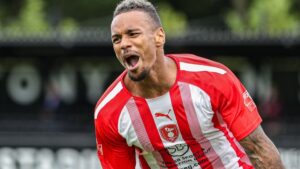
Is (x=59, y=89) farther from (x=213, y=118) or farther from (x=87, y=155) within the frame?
(x=213, y=118)

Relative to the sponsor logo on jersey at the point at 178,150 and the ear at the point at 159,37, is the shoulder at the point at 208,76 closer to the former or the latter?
the ear at the point at 159,37

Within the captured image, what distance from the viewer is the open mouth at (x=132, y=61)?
490cm

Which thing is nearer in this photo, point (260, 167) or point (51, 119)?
point (260, 167)

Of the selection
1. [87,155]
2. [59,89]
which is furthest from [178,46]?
[87,155]

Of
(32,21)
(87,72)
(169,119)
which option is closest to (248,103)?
(169,119)

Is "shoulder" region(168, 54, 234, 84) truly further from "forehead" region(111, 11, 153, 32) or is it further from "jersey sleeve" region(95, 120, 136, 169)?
"jersey sleeve" region(95, 120, 136, 169)

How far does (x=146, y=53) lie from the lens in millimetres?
5004

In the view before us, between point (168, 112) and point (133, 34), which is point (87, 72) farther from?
point (133, 34)

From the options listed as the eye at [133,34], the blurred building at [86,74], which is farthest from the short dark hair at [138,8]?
the blurred building at [86,74]

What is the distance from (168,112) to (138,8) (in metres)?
0.66

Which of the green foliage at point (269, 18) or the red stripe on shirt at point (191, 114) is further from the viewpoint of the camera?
A: the green foliage at point (269, 18)

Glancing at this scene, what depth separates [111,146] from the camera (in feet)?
17.7

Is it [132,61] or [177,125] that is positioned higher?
[132,61]

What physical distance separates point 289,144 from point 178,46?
358 centimetres
